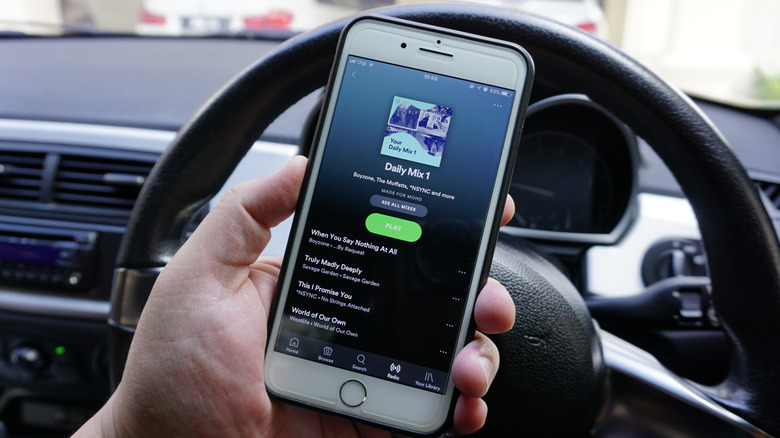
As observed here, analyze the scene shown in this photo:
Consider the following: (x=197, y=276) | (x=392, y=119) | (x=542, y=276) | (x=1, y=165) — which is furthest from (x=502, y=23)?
(x=1, y=165)

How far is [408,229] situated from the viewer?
0.76 metres

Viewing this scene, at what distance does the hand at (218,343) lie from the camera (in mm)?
748

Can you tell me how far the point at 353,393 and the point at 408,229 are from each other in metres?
0.19

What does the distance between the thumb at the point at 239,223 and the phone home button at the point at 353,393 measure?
173 millimetres

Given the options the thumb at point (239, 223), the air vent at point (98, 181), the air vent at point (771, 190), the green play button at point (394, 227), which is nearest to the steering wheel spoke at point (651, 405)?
the green play button at point (394, 227)

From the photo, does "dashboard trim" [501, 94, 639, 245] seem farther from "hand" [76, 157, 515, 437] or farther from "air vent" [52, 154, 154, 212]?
"air vent" [52, 154, 154, 212]

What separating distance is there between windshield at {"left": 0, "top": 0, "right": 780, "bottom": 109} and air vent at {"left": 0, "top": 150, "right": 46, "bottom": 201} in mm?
628

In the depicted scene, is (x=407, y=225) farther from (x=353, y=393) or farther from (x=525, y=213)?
(x=525, y=213)

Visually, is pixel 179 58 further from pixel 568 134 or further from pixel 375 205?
pixel 375 205

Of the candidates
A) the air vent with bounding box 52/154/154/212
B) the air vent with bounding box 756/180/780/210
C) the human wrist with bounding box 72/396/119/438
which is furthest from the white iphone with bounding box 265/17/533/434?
the air vent with bounding box 756/180/780/210

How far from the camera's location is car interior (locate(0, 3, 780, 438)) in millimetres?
775

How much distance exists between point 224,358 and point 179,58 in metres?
1.23

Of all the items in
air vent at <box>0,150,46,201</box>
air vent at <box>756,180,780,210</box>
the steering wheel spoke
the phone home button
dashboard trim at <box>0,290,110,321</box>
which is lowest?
dashboard trim at <box>0,290,110,321</box>

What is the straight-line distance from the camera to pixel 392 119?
0.77m
